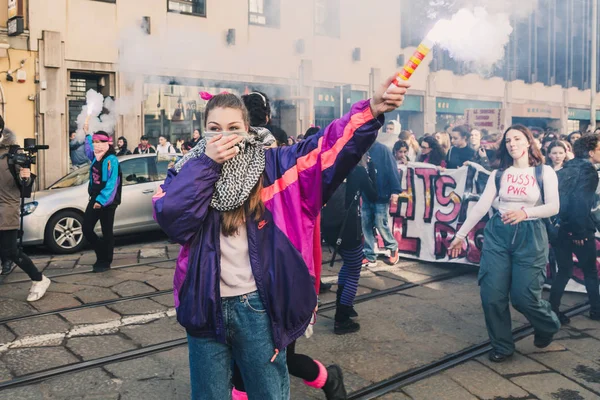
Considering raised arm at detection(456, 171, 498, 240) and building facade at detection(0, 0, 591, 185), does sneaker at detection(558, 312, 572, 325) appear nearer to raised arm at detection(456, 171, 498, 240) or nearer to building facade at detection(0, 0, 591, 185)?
raised arm at detection(456, 171, 498, 240)

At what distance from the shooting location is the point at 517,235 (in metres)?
4.31

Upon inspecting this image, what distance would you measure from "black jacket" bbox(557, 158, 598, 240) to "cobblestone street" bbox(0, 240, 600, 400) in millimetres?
812

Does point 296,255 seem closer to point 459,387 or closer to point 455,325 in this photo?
point 459,387

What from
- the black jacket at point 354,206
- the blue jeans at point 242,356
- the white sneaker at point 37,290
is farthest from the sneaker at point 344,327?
the white sneaker at point 37,290

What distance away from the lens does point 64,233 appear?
8.46 m

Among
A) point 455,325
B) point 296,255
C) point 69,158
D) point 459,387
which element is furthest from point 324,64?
point 296,255

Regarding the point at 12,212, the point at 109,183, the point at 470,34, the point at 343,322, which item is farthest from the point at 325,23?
the point at 470,34

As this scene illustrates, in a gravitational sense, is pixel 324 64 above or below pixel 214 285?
above

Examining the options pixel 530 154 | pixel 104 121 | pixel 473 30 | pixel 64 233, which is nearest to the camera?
pixel 473 30

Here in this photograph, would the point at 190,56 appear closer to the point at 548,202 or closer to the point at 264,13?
the point at 264,13

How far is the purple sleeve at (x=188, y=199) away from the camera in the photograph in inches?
88.5

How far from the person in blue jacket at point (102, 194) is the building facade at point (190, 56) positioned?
22.3 ft

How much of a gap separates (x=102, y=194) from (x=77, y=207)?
1.89 metres

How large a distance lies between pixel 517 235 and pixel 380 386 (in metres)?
1.49
